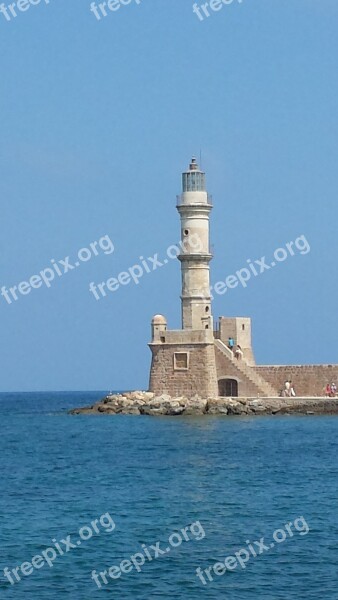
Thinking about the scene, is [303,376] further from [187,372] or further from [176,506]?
[176,506]

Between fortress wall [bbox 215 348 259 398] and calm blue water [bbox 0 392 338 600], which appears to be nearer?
calm blue water [bbox 0 392 338 600]

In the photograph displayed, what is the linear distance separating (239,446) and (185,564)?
16.6m

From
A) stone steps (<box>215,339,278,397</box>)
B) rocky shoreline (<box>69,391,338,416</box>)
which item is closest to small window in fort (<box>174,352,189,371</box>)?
rocky shoreline (<box>69,391,338,416</box>)

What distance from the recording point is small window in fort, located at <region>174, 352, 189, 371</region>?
4478cm

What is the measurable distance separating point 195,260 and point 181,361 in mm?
3725

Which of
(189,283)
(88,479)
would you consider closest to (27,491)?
(88,479)

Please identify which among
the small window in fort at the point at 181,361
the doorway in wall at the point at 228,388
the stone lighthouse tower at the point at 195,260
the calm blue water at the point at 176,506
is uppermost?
the stone lighthouse tower at the point at 195,260

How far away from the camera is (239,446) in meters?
34.1

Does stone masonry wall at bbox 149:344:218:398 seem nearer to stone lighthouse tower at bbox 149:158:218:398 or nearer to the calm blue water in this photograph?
stone lighthouse tower at bbox 149:158:218:398

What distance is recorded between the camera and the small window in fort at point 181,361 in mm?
44781

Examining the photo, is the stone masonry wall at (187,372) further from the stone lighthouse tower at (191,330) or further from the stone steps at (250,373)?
the stone steps at (250,373)

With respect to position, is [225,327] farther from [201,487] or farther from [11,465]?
[201,487]

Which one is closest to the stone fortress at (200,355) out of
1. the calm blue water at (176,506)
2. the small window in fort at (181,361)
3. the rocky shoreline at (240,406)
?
the small window in fort at (181,361)

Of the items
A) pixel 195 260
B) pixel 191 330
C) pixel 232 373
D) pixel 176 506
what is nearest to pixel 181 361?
pixel 191 330
